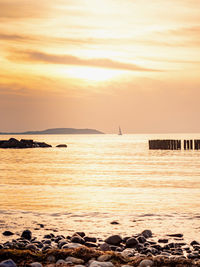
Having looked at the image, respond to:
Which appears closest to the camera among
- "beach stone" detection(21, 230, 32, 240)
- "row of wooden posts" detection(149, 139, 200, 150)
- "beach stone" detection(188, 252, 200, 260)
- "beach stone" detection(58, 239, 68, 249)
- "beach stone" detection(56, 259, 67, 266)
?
"beach stone" detection(56, 259, 67, 266)

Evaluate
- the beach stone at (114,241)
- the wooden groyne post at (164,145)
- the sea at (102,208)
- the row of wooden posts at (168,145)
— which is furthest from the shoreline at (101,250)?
the wooden groyne post at (164,145)

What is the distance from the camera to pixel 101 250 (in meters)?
10.5

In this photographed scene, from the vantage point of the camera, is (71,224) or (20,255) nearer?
(20,255)

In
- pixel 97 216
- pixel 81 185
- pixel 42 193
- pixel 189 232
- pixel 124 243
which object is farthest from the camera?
pixel 81 185

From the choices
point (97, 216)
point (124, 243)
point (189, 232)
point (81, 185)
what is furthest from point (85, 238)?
point (81, 185)

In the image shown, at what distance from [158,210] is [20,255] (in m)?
9.66

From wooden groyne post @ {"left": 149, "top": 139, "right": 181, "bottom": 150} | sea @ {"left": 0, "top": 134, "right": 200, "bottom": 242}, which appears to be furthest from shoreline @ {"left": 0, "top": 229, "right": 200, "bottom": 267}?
wooden groyne post @ {"left": 149, "top": 139, "right": 181, "bottom": 150}

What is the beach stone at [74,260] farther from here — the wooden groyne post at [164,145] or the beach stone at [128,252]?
the wooden groyne post at [164,145]

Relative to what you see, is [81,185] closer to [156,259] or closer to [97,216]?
[97,216]

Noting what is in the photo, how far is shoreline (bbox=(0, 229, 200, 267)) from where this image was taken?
8680 mm

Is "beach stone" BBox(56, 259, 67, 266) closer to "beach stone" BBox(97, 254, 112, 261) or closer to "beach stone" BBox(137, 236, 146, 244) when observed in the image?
"beach stone" BBox(97, 254, 112, 261)

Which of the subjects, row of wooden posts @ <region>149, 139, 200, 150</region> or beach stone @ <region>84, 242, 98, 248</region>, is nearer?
beach stone @ <region>84, 242, 98, 248</region>

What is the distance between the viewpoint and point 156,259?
859cm

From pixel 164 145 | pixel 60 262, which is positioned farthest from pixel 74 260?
pixel 164 145
